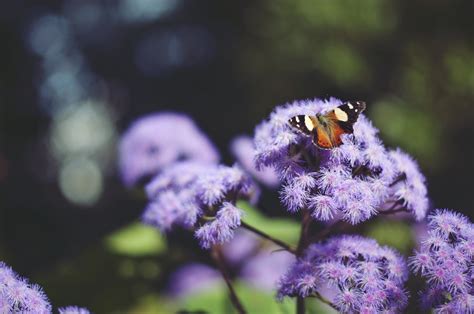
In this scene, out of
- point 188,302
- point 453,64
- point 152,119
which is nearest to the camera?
point 188,302

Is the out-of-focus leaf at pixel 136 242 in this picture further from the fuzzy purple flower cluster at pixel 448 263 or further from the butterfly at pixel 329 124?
the fuzzy purple flower cluster at pixel 448 263

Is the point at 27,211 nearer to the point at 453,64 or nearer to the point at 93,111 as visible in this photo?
the point at 93,111

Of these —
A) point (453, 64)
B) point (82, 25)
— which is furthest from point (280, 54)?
point (82, 25)

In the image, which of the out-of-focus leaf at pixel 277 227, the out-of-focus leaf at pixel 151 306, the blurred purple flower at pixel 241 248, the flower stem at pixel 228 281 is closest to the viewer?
the flower stem at pixel 228 281

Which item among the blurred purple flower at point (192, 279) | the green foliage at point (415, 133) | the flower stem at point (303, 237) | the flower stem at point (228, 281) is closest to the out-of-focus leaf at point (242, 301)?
the flower stem at point (228, 281)

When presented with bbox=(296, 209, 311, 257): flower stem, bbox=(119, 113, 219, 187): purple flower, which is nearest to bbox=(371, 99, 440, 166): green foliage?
bbox=(119, 113, 219, 187): purple flower

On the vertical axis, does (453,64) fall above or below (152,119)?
above

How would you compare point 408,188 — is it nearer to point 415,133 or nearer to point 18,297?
point 18,297
